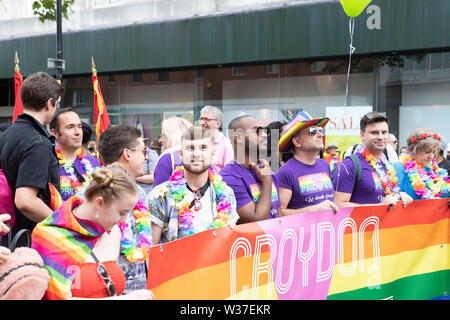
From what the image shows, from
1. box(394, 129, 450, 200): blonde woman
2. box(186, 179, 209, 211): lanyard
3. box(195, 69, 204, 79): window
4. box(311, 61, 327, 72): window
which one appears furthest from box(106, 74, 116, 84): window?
box(186, 179, 209, 211): lanyard

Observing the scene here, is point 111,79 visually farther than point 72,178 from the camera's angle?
Yes

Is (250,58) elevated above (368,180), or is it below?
above

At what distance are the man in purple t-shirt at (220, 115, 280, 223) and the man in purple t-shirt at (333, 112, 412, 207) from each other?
682 mm

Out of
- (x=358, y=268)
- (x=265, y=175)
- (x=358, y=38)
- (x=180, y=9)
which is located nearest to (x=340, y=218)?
(x=358, y=268)

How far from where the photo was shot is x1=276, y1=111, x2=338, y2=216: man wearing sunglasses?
4.12 meters

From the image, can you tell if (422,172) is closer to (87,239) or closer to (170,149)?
(170,149)

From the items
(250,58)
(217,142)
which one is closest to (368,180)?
A: (217,142)

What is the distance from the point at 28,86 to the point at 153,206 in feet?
3.54

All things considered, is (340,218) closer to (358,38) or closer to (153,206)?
(153,206)

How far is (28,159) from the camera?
2.94 meters

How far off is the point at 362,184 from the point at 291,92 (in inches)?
362

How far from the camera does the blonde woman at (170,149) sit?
4547 millimetres

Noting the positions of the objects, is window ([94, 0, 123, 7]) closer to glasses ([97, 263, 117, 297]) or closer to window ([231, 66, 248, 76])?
window ([231, 66, 248, 76])

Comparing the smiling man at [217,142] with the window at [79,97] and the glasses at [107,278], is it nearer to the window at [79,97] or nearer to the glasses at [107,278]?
the glasses at [107,278]
